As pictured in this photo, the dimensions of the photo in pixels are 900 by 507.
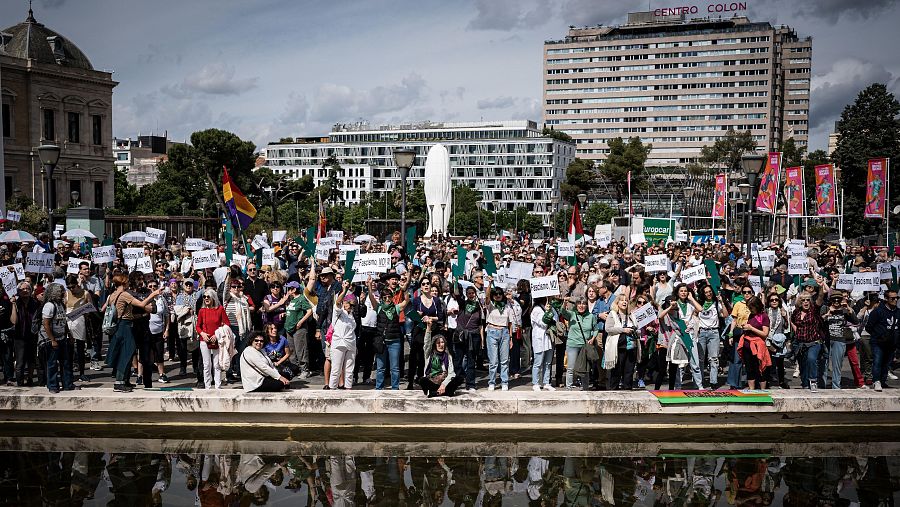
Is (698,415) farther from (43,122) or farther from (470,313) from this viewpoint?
(43,122)

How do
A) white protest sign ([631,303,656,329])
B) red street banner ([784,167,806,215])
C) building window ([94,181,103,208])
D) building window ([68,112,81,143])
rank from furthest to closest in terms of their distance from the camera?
1. building window ([94,181,103,208])
2. building window ([68,112,81,143])
3. red street banner ([784,167,806,215])
4. white protest sign ([631,303,656,329])

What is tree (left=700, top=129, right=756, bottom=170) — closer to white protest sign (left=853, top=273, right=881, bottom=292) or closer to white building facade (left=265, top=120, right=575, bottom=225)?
white building facade (left=265, top=120, right=575, bottom=225)

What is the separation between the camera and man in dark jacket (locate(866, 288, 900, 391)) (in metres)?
12.5

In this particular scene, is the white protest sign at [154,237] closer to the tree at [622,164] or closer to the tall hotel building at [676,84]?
the tree at [622,164]

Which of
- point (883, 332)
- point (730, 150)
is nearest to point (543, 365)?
point (883, 332)

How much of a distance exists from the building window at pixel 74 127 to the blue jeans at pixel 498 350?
223 feet

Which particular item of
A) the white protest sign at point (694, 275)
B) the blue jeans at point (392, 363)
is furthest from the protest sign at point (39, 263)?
the white protest sign at point (694, 275)

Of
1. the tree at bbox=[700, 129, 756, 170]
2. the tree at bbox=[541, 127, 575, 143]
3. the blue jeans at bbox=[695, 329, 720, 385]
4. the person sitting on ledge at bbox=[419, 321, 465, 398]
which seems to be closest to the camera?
the person sitting on ledge at bbox=[419, 321, 465, 398]

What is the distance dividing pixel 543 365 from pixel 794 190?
26432 mm

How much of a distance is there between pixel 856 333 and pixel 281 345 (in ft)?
29.7

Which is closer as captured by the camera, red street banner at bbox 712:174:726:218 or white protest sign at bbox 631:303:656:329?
white protest sign at bbox 631:303:656:329

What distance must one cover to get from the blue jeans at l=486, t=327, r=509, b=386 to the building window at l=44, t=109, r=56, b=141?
66.7 meters

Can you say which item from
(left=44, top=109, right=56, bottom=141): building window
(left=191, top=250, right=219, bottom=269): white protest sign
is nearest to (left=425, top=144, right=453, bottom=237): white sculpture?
(left=191, top=250, right=219, bottom=269): white protest sign

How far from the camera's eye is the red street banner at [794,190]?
34125 mm
